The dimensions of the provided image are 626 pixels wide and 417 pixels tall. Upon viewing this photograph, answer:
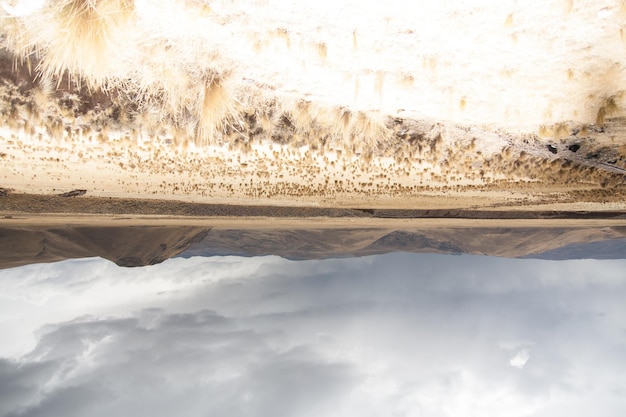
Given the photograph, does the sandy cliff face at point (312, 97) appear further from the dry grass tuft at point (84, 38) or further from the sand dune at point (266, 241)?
the sand dune at point (266, 241)

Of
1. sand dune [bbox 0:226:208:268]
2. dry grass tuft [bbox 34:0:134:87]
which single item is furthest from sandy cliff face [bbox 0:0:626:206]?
sand dune [bbox 0:226:208:268]

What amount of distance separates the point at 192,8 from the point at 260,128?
0.49 m

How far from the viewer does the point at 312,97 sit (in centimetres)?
168

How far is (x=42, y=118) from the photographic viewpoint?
1.61 meters

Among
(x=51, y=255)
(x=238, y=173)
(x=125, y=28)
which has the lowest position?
(x=51, y=255)

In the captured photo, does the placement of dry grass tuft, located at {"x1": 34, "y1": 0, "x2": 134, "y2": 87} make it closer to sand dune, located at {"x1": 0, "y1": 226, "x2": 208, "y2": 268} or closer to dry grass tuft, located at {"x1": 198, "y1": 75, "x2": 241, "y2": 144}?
dry grass tuft, located at {"x1": 198, "y1": 75, "x2": 241, "y2": 144}

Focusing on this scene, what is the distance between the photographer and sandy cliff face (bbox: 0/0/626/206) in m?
1.43

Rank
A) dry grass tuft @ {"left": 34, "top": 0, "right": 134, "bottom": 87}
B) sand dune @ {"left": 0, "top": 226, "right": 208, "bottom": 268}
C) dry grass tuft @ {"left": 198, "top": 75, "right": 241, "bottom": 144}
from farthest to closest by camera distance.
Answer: sand dune @ {"left": 0, "top": 226, "right": 208, "bottom": 268} < dry grass tuft @ {"left": 198, "top": 75, "right": 241, "bottom": 144} < dry grass tuft @ {"left": 34, "top": 0, "right": 134, "bottom": 87}

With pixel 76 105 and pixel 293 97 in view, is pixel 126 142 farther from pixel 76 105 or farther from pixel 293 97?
pixel 293 97

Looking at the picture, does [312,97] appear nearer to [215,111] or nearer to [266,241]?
[215,111]

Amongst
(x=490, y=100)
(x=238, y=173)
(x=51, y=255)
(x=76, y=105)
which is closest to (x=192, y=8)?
(x=76, y=105)

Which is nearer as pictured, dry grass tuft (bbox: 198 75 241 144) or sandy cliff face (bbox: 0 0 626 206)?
sandy cliff face (bbox: 0 0 626 206)

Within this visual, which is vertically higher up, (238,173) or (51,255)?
(238,173)

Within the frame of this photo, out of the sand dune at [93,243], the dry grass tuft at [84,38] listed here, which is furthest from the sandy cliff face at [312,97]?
the sand dune at [93,243]
